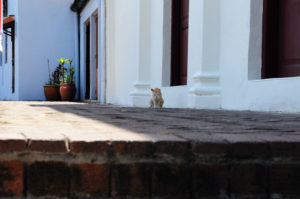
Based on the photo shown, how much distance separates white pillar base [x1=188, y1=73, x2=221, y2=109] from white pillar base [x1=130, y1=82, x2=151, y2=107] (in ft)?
7.37

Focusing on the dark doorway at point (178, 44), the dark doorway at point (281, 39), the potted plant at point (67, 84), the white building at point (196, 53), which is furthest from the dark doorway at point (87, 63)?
the dark doorway at point (281, 39)

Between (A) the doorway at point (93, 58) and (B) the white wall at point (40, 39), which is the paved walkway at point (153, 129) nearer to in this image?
(A) the doorway at point (93, 58)

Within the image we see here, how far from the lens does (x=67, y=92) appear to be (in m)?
12.6

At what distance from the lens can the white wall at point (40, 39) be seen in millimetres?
13266

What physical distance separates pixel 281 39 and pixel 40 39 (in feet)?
35.3

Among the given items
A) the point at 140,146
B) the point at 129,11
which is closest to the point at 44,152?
the point at 140,146

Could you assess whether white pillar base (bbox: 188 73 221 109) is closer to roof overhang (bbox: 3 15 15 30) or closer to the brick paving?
the brick paving


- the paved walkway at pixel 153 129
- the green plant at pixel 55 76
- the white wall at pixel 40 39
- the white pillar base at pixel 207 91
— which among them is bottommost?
the paved walkway at pixel 153 129

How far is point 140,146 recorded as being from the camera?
135 centimetres

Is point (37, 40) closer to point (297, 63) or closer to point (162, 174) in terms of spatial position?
point (297, 63)

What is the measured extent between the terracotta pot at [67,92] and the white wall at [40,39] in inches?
46.8

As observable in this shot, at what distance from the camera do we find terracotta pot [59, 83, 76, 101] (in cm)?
1257

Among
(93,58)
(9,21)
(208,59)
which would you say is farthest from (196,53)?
(9,21)

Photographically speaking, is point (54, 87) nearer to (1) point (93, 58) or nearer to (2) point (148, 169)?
(1) point (93, 58)
